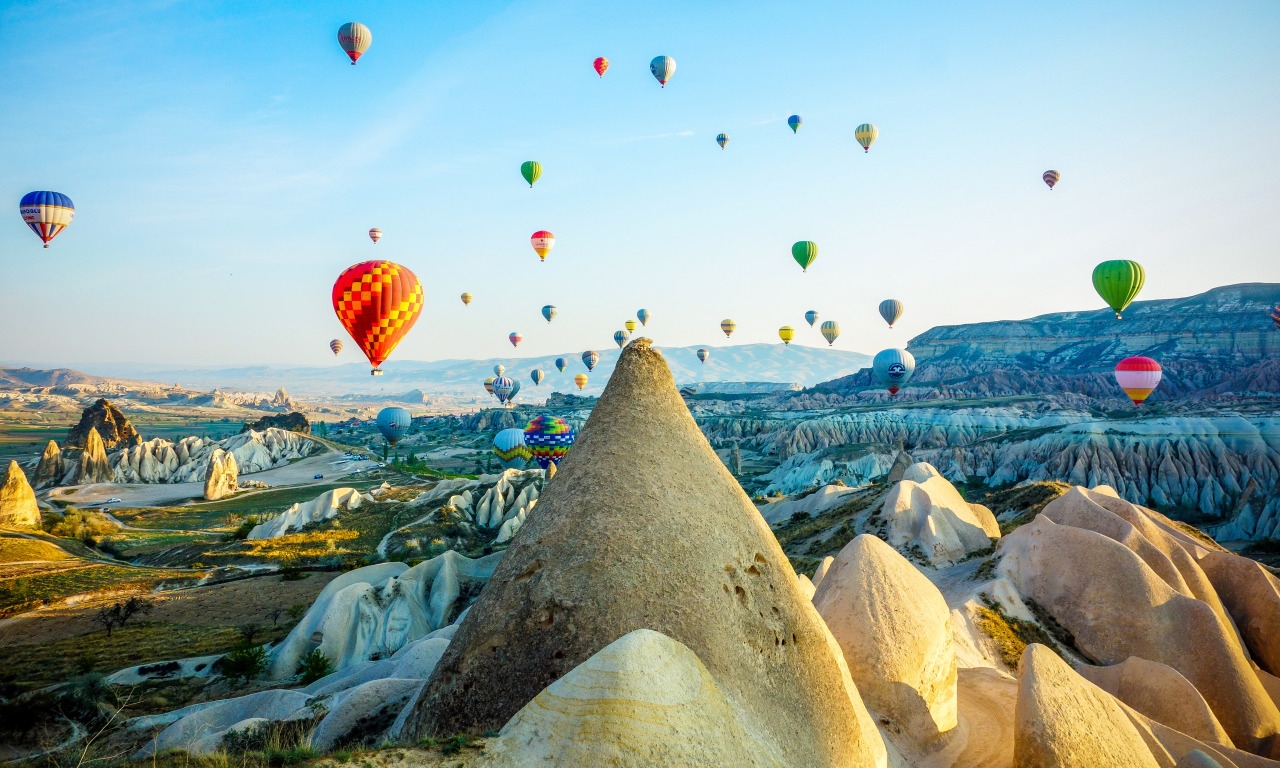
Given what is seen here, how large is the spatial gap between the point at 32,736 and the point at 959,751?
61.7ft

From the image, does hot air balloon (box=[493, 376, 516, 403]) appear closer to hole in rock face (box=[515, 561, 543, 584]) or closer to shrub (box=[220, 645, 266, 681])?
shrub (box=[220, 645, 266, 681])

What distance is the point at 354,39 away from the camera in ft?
145

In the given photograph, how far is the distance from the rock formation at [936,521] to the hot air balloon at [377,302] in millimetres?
24516

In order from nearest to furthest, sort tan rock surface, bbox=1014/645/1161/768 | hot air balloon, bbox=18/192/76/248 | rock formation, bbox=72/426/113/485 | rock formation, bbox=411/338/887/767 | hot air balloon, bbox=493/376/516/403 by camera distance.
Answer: rock formation, bbox=411/338/887/767 → tan rock surface, bbox=1014/645/1161/768 → hot air balloon, bbox=18/192/76/248 → rock formation, bbox=72/426/113/485 → hot air balloon, bbox=493/376/516/403

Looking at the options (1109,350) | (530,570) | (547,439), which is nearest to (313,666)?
(530,570)

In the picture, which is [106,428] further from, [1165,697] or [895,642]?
[1165,697]

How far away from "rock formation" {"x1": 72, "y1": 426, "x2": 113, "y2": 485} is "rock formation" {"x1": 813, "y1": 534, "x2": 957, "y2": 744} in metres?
A: 88.8

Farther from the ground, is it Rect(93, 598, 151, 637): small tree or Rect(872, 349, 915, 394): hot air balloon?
Rect(872, 349, 915, 394): hot air balloon

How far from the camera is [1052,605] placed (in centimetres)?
1652

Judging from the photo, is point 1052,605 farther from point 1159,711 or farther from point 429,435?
point 429,435

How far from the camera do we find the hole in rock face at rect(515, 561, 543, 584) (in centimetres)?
598

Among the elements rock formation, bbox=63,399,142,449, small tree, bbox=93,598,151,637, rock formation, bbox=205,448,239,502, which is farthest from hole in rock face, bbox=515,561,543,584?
rock formation, bbox=63,399,142,449

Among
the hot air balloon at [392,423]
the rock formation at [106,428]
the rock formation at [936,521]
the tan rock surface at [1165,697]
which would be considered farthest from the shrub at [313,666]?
the rock formation at [106,428]

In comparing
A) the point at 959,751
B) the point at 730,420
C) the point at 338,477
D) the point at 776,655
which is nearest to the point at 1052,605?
the point at 959,751
